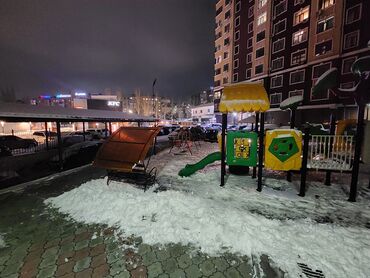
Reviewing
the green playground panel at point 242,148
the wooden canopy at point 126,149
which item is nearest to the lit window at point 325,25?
the green playground panel at point 242,148

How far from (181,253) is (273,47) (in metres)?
37.2

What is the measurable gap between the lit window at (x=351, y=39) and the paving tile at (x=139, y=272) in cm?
3154

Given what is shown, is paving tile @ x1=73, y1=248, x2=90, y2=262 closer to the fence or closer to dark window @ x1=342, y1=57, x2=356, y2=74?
the fence

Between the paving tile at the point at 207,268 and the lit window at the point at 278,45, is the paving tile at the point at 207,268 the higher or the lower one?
the lower one

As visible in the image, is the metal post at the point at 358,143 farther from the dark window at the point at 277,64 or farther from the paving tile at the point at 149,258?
the dark window at the point at 277,64

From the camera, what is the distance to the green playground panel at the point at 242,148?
6.38m

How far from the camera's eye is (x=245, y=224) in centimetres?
402

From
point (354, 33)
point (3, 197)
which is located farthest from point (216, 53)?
point (3, 197)

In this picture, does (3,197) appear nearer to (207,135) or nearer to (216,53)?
(207,135)

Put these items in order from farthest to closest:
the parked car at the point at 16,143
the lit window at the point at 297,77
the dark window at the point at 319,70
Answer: the lit window at the point at 297,77, the dark window at the point at 319,70, the parked car at the point at 16,143

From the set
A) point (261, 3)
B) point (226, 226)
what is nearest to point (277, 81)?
point (261, 3)

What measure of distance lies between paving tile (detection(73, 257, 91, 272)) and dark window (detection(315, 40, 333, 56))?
107 feet

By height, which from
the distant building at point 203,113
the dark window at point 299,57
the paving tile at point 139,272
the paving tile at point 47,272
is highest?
the dark window at point 299,57

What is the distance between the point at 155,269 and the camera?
304 cm
